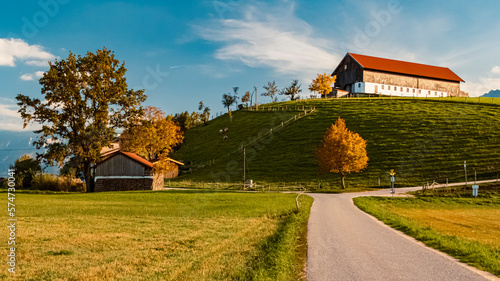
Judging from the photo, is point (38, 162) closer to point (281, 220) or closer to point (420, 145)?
point (281, 220)

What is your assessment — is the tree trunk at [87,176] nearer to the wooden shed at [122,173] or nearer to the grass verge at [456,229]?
the wooden shed at [122,173]

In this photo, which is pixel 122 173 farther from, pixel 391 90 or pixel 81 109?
pixel 391 90

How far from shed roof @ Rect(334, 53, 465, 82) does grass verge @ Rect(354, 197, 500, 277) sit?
3311 inches

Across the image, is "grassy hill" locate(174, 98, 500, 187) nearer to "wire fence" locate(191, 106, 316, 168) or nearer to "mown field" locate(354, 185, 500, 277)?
"wire fence" locate(191, 106, 316, 168)

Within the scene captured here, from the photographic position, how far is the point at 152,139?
219ft

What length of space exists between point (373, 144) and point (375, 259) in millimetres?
65132

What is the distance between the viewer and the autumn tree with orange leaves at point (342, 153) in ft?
178

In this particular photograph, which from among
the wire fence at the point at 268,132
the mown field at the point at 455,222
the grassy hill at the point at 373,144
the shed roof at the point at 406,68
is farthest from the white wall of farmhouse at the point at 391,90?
the mown field at the point at 455,222

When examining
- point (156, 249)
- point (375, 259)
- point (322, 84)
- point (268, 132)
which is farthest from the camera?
point (322, 84)

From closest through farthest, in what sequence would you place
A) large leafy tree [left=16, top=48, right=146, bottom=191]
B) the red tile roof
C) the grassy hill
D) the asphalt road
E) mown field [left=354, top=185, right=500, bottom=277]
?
the asphalt road
mown field [left=354, top=185, right=500, bottom=277]
large leafy tree [left=16, top=48, right=146, bottom=191]
the grassy hill
the red tile roof

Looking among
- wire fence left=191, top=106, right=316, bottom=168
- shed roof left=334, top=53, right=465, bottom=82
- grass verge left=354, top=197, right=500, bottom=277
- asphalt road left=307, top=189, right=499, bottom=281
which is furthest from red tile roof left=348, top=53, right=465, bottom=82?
asphalt road left=307, top=189, right=499, bottom=281

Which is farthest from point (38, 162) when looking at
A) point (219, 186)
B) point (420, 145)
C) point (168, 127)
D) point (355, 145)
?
point (420, 145)

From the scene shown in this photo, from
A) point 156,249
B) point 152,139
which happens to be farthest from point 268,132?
point 156,249

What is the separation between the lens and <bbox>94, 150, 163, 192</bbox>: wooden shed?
172ft
